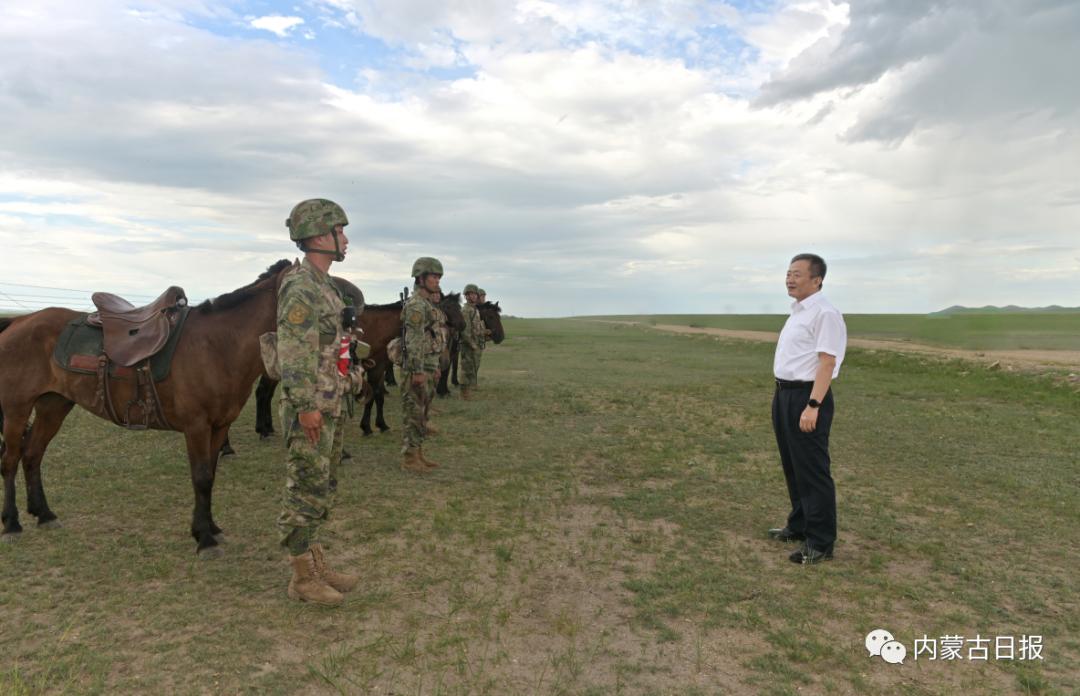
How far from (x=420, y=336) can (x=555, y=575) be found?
3851mm

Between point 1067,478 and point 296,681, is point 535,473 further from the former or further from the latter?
point 1067,478

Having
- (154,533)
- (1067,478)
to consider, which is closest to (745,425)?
(1067,478)

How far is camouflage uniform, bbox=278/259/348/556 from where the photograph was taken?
3781mm

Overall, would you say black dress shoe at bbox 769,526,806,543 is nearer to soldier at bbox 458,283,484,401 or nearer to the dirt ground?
soldier at bbox 458,283,484,401

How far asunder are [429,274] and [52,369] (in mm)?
3936

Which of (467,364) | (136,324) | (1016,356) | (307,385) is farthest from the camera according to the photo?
(1016,356)

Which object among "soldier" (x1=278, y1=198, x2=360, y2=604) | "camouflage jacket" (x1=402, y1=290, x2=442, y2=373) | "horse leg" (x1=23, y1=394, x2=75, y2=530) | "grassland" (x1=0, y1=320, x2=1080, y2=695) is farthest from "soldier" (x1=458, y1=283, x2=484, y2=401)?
"soldier" (x1=278, y1=198, x2=360, y2=604)

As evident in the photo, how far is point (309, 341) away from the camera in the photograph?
3.81 meters

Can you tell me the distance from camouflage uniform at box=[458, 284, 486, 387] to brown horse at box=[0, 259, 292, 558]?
871cm

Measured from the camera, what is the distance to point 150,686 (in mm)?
3180

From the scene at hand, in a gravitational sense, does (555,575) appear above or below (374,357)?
below

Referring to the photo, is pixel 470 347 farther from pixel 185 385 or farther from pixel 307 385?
pixel 307 385

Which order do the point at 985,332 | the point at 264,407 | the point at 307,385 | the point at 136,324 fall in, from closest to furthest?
the point at 307,385, the point at 136,324, the point at 264,407, the point at 985,332

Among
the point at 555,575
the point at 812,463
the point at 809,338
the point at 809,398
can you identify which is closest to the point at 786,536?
the point at 812,463
